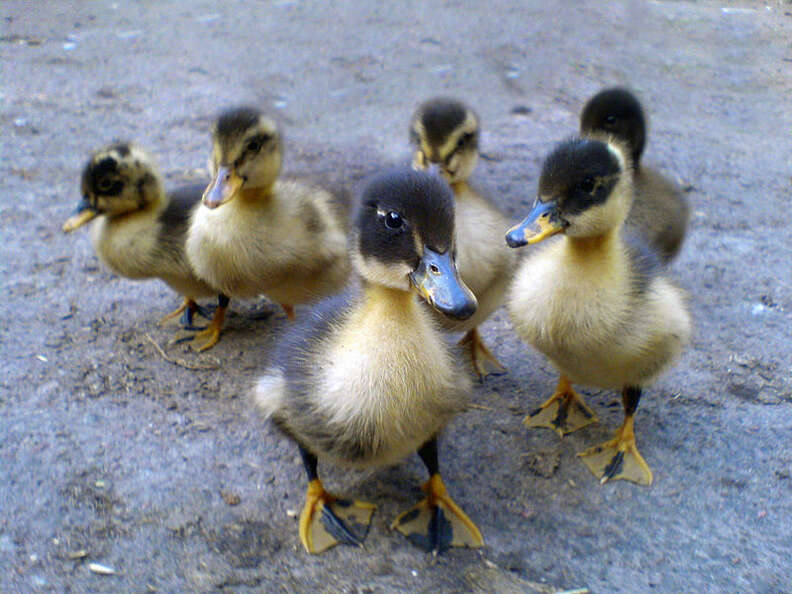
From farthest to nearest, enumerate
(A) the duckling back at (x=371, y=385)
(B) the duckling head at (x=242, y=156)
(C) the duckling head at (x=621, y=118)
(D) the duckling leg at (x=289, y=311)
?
(C) the duckling head at (x=621, y=118) → (D) the duckling leg at (x=289, y=311) → (B) the duckling head at (x=242, y=156) → (A) the duckling back at (x=371, y=385)

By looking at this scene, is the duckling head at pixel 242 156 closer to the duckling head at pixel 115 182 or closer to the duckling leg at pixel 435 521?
the duckling head at pixel 115 182

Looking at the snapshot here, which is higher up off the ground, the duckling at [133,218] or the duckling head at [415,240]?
the duckling head at [415,240]

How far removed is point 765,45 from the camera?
27.6 feet

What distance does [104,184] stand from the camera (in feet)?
12.7

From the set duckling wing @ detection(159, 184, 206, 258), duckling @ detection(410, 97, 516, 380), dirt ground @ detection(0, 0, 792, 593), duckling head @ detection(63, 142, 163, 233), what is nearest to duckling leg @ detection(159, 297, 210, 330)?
dirt ground @ detection(0, 0, 792, 593)

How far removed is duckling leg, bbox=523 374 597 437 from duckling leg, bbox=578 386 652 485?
0.17 metres

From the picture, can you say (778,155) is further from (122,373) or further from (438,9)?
(122,373)

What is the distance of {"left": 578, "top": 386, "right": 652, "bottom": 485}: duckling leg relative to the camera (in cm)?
310

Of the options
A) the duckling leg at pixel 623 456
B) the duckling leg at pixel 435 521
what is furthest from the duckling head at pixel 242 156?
the duckling leg at pixel 623 456

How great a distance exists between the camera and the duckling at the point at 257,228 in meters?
3.61

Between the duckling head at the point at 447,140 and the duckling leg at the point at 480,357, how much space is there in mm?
790

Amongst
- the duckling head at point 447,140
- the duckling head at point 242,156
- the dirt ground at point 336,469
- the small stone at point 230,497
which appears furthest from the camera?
the duckling head at point 447,140

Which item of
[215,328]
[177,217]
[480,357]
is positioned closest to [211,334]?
[215,328]

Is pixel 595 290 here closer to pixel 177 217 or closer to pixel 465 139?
pixel 465 139
